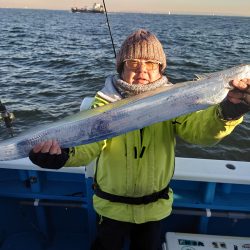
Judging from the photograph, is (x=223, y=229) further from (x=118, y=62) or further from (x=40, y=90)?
(x=40, y=90)

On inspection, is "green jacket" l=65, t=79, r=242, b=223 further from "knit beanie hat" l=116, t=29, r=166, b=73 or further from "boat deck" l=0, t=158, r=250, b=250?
"boat deck" l=0, t=158, r=250, b=250

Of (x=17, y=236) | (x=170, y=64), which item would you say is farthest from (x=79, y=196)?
(x=170, y=64)

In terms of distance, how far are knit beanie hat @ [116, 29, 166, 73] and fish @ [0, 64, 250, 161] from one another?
411mm

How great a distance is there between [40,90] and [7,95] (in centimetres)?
150

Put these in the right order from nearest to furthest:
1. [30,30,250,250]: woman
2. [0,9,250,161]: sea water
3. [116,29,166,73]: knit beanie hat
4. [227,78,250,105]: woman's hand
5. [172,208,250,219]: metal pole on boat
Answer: [227,78,250,105]: woman's hand < [30,30,250,250]: woman < [116,29,166,73]: knit beanie hat < [172,208,250,219]: metal pole on boat < [0,9,250,161]: sea water

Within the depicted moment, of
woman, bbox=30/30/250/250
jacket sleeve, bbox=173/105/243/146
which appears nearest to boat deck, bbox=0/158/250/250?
woman, bbox=30/30/250/250

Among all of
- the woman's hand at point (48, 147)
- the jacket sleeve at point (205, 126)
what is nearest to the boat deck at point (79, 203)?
the jacket sleeve at point (205, 126)

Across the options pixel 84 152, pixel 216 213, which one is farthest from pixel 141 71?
pixel 216 213

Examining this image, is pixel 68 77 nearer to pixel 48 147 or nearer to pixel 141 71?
pixel 141 71

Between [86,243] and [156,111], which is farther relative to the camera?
A: [86,243]

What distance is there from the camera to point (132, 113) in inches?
95.5

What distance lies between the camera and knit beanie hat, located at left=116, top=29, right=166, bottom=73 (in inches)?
108

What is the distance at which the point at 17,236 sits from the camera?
4395 millimetres

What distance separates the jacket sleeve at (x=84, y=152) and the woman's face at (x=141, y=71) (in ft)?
0.97
